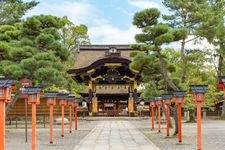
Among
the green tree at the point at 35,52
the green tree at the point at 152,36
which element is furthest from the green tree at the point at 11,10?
the green tree at the point at 152,36

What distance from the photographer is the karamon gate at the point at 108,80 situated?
49531 millimetres

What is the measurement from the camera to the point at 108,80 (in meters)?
51.6

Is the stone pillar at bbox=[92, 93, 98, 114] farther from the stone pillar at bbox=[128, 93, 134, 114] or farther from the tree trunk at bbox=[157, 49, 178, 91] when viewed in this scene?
the tree trunk at bbox=[157, 49, 178, 91]

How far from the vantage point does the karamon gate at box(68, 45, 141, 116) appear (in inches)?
1950

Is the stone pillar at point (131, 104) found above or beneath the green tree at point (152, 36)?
beneath

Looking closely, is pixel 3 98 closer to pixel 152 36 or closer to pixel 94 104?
pixel 152 36

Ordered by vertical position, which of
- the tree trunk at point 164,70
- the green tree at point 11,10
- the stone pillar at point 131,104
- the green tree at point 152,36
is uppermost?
the green tree at point 11,10

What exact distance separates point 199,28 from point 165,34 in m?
5.97

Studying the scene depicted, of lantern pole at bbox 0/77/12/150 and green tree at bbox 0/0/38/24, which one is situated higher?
green tree at bbox 0/0/38/24

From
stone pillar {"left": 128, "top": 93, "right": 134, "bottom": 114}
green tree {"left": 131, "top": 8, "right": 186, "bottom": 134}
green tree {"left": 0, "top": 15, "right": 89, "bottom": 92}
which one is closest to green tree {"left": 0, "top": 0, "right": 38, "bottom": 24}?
green tree {"left": 0, "top": 15, "right": 89, "bottom": 92}

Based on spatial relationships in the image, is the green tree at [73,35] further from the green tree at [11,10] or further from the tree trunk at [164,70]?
the tree trunk at [164,70]

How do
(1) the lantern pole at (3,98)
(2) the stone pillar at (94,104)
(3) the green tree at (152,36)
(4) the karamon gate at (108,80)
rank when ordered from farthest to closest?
(2) the stone pillar at (94,104) < (4) the karamon gate at (108,80) < (3) the green tree at (152,36) < (1) the lantern pole at (3,98)

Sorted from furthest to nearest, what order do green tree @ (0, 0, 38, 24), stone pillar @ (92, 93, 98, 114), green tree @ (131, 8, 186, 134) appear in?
stone pillar @ (92, 93, 98, 114) < green tree @ (0, 0, 38, 24) < green tree @ (131, 8, 186, 134)

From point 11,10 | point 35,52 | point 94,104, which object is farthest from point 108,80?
point 35,52
